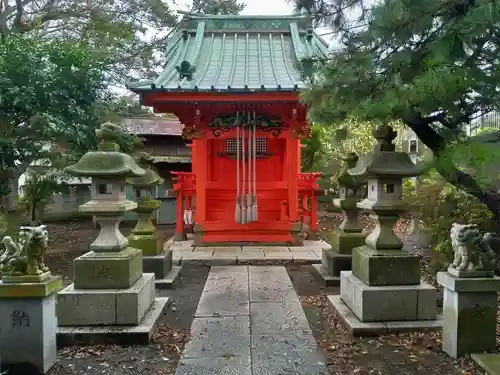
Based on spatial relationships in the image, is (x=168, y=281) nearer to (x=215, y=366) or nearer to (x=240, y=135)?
(x=215, y=366)

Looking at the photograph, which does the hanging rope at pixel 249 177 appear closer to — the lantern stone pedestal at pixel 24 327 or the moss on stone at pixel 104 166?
the moss on stone at pixel 104 166

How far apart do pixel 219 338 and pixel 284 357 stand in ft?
2.32

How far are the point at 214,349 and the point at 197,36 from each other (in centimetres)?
759

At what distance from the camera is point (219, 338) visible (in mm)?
3938

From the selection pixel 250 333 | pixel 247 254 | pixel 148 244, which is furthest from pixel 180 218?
pixel 250 333

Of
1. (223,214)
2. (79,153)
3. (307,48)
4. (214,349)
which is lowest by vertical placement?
(214,349)

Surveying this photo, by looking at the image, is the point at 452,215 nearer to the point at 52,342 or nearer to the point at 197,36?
the point at 52,342

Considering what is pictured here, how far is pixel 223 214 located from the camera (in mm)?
8812

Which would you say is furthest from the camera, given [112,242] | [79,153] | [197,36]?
[197,36]

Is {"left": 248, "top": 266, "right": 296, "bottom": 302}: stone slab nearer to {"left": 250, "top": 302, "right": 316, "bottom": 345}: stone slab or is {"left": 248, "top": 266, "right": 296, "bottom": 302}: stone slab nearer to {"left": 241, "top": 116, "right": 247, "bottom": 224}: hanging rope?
{"left": 250, "top": 302, "right": 316, "bottom": 345}: stone slab

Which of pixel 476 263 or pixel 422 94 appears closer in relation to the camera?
pixel 422 94

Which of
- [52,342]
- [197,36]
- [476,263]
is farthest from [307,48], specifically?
[52,342]

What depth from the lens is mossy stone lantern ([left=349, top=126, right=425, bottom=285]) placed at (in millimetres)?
4160

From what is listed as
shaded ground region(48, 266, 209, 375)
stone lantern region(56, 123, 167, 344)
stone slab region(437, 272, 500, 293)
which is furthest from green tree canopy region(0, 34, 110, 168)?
stone slab region(437, 272, 500, 293)
